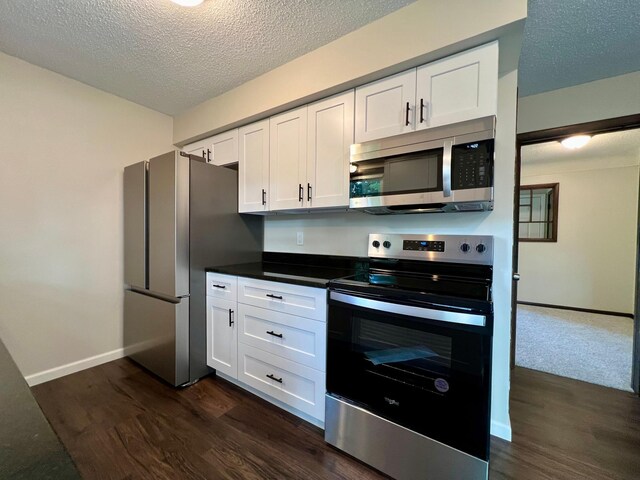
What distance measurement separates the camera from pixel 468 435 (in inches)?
46.1

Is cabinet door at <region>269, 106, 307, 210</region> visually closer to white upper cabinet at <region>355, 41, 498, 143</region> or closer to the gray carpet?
white upper cabinet at <region>355, 41, 498, 143</region>

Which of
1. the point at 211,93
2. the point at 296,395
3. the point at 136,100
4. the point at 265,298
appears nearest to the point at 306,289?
the point at 265,298

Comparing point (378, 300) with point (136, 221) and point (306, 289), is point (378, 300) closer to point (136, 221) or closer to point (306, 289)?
point (306, 289)

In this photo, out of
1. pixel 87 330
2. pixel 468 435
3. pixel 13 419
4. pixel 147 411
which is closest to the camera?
pixel 13 419

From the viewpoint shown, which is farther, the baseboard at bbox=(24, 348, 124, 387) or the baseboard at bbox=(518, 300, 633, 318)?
the baseboard at bbox=(518, 300, 633, 318)

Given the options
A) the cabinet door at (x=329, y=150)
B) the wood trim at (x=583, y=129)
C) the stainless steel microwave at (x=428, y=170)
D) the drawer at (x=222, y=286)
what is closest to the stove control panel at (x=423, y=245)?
the stainless steel microwave at (x=428, y=170)

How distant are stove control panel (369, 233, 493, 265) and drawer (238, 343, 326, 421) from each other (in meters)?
0.91

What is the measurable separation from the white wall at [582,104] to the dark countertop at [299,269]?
6.47 feet

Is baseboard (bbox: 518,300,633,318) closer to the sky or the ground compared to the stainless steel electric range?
closer to the ground

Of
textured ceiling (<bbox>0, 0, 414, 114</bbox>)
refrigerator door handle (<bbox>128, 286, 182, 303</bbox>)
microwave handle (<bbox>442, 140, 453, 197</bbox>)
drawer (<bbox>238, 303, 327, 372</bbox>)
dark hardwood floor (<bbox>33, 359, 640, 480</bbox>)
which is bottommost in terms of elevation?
dark hardwood floor (<bbox>33, 359, 640, 480</bbox>)

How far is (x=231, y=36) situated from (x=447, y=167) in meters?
1.58

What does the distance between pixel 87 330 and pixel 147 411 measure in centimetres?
110

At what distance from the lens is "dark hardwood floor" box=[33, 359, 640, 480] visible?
141 cm

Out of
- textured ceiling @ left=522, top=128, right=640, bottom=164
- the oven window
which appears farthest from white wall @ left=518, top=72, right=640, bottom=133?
the oven window
